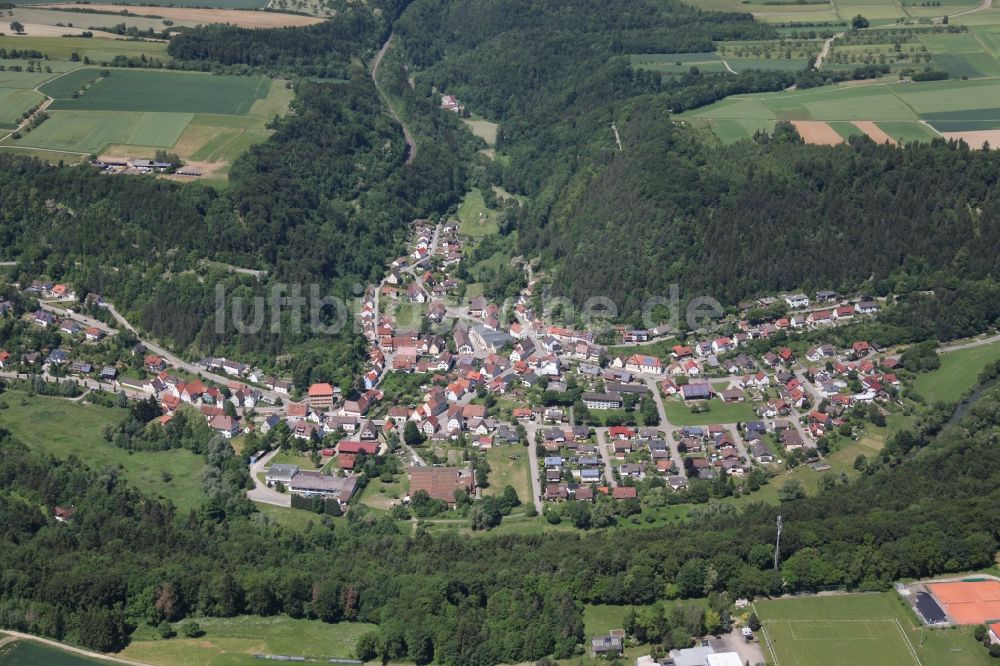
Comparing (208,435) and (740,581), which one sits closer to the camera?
(740,581)

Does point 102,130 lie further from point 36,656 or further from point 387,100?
point 36,656

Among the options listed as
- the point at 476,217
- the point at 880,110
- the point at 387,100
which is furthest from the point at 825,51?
the point at 476,217

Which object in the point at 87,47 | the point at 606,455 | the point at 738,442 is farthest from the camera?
the point at 87,47

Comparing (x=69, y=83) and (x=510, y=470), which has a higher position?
(x=69, y=83)

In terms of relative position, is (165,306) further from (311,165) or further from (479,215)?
(479,215)

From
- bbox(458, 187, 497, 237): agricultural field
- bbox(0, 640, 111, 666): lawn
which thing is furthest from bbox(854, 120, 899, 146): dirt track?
bbox(0, 640, 111, 666): lawn

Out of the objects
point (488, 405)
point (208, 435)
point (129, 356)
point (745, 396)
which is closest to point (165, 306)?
point (129, 356)

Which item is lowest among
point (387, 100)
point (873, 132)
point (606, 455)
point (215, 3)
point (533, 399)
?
point (606, 455)
